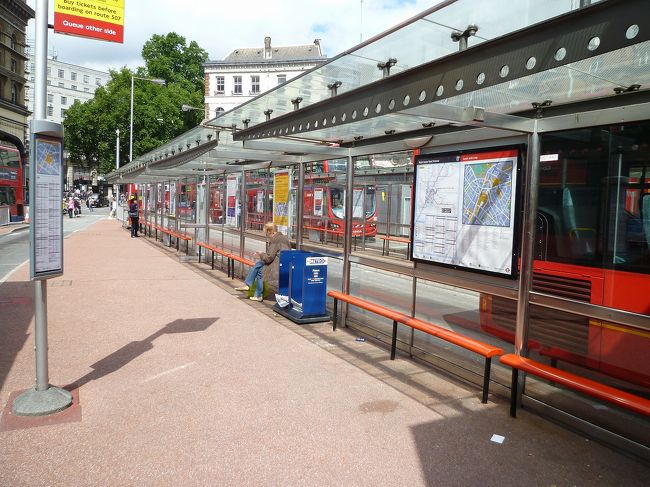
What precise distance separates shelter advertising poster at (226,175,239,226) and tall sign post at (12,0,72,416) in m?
6.98

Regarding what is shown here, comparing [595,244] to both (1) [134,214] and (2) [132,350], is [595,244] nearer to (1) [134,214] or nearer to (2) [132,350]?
(2) [132,350]

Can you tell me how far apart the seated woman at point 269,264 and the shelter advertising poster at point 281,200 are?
0.57 meters

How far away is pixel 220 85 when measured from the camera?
183ft

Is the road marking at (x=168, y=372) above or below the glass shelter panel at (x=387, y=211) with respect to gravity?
below

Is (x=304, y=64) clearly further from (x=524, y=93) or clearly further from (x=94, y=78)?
(x=94, y=78)

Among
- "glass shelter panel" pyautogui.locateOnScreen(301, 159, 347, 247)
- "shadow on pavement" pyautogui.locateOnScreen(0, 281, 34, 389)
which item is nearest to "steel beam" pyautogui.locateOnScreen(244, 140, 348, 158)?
"glass shelter panel" pyautogui.locateOnScreen(301, 159, 347, 247)

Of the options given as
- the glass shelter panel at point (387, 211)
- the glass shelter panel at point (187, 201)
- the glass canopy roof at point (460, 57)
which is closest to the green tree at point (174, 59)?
the glass shelter panel at point (187, 201)

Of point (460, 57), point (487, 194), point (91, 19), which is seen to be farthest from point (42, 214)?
point (487, 194)

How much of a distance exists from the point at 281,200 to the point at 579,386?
624 centimetres

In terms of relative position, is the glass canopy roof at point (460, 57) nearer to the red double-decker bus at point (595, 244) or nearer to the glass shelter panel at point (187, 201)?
the red double-decker bus at point (595, 244)

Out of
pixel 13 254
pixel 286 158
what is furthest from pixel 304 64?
pixel 286 158

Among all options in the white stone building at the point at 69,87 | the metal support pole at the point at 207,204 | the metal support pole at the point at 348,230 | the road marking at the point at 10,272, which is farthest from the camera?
the white stone building at the point at 69,87

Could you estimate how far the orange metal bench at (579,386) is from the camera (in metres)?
3.24

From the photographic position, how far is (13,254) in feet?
49.9
